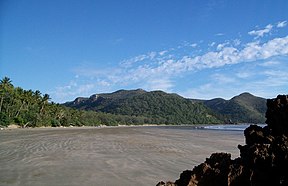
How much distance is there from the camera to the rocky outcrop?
159 inches

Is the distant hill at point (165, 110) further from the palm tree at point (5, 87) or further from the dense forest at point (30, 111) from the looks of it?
the palm tree at point (5, 87)

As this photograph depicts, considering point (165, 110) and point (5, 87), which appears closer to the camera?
point (5, 87)

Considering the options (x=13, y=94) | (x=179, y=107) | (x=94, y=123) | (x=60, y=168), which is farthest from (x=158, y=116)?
(x=60, y=168)

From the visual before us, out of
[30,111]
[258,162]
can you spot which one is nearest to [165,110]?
[30,111]

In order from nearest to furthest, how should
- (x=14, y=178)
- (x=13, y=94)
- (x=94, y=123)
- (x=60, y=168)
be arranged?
(x=14, y=178) < (x=60, y=168) < (x=13, y=94) < (x=94, y=123)

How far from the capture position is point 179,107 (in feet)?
625

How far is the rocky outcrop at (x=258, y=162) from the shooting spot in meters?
4.03

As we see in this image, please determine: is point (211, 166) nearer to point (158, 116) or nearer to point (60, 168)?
point (60, 168)

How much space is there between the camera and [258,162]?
4.15 metres

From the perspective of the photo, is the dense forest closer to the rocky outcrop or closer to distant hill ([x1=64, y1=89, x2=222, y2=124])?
the rocky outcrop

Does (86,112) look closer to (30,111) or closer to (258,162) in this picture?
(30,111)

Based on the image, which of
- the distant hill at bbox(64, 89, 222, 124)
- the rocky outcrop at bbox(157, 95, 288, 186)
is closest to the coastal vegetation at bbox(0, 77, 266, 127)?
the distant hill at bbox(64, 89, 222, 124)

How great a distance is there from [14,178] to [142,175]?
347cm

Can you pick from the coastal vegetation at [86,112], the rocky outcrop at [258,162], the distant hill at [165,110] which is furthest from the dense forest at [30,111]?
the distant hill at [165,110]
